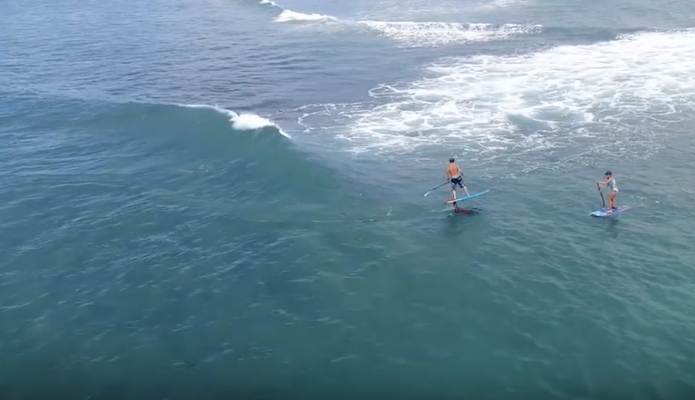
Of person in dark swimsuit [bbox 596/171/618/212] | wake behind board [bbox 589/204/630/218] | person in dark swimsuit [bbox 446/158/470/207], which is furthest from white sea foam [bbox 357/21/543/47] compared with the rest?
wake behind board [bbox 589/204/630/218]

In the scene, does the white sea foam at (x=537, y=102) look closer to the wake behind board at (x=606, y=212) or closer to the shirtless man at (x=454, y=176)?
the shirtless man at (x=454, y=176)

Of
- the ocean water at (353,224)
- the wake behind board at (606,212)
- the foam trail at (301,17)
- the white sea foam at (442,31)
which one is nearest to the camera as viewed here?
the ocean water at (353,224)

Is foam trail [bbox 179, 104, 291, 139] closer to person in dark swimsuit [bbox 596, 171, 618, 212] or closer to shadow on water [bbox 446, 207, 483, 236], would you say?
shadow on water [bbox 446, 207, 483, 236]

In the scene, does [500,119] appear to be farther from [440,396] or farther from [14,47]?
[14,47]

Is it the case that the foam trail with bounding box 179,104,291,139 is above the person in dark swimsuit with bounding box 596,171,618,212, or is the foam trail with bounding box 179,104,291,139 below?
above

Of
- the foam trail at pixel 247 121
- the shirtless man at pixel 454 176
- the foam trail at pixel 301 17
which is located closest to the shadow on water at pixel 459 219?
the shirtless man at pixel 454 176

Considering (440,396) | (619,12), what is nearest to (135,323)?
(440,396)

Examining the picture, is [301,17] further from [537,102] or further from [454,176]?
[454,176]
